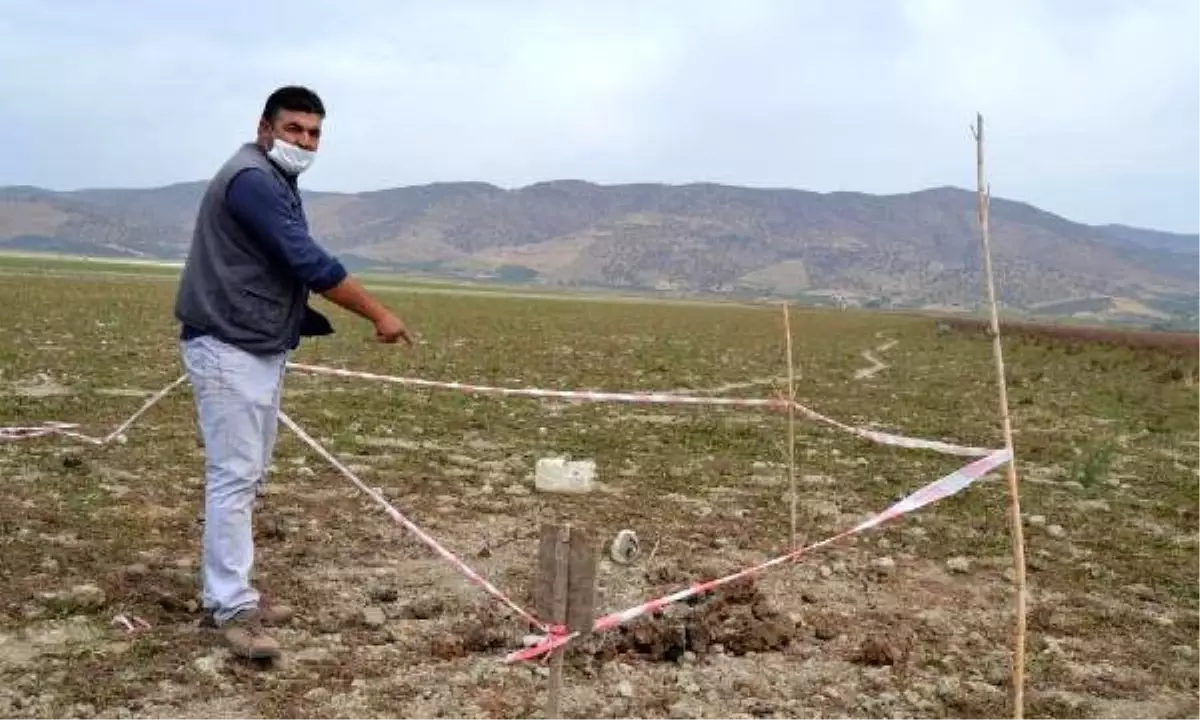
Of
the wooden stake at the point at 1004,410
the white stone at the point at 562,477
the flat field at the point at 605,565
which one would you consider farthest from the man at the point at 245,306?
the white stone at the point at 562,477

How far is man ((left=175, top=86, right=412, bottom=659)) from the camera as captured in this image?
4629 millimetres

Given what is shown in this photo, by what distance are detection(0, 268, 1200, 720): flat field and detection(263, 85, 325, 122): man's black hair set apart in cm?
234

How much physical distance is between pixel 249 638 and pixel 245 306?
1413 millimetres

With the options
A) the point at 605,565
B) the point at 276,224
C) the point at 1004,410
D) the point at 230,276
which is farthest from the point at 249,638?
the point at 1004,410

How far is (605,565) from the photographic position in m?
6.45

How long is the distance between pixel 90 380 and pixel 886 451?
9.62 m

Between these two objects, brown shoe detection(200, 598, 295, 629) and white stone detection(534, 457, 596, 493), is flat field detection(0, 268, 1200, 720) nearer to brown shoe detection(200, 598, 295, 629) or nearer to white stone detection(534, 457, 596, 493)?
brown shoe detection(200, 598, 295, 629)

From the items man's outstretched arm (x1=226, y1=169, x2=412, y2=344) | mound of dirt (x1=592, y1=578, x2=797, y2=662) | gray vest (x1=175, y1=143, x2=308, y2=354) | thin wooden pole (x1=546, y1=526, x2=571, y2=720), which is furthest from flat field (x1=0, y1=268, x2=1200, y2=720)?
man's outstretched arm (x1=226, y1=169, x2=412, y2=344)

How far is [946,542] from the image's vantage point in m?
7.61

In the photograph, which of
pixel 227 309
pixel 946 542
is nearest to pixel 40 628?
pixel 227 309

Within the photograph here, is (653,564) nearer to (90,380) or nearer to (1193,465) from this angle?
(1193,465)

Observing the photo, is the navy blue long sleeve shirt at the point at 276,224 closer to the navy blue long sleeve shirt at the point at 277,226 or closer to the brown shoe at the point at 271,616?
the navy blue long sleeve shirt at the point at 277,226

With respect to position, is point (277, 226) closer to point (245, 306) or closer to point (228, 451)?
point (245, 306)

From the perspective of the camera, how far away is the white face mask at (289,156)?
4.76 metres
